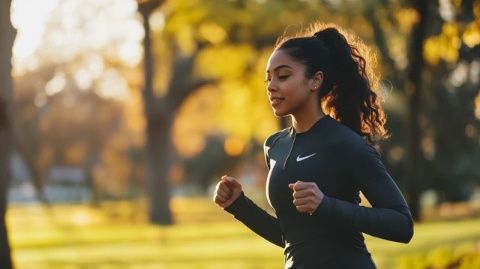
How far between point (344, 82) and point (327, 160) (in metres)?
0.50

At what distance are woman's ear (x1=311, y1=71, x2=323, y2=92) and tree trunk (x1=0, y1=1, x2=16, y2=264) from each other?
26.1 ft

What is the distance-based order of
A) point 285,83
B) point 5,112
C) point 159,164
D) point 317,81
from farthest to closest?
1. point 159,164
2. point 5,112
3. point 317,81
4. point 285,83

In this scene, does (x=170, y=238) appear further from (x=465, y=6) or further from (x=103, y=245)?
(x=465, y=6)

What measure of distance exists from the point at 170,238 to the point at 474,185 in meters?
25.0

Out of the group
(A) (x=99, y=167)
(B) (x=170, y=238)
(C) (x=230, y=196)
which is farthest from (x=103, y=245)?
(A) (x=99, y=167)

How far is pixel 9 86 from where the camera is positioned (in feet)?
38.5

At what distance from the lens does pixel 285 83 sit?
152 inches

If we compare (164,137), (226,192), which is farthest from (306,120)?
(164,137)

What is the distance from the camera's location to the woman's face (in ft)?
12.7

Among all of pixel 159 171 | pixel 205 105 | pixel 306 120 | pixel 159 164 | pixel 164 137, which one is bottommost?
pixel 306 120

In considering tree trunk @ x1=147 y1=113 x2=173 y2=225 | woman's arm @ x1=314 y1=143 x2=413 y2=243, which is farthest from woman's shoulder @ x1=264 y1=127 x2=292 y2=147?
tree trunk @ x1=147 y1=113 x2=173 y2=225

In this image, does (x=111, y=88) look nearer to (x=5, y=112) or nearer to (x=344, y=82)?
(x=5, y=112)

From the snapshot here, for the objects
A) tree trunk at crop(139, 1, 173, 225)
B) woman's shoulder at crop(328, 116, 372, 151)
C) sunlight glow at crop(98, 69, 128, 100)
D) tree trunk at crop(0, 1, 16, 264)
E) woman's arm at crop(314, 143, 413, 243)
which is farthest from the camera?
sunlight glow at crop(98, 69, 128, 100)

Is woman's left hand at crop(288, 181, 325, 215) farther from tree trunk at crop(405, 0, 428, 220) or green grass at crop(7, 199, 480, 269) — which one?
tree trunk at crop(405, 0, 428, 220)
